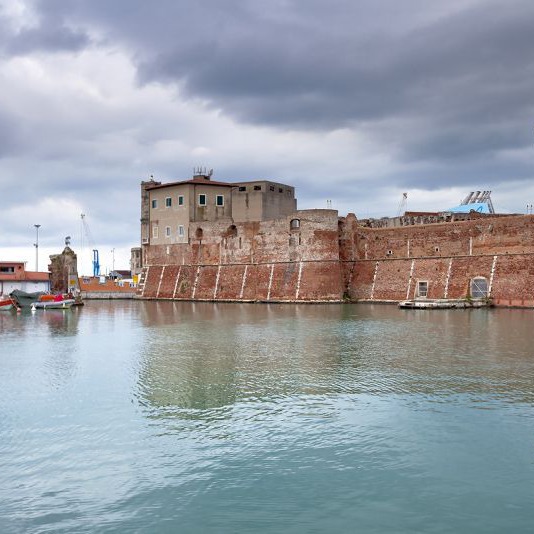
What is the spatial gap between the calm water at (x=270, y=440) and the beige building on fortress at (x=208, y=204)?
122 feet

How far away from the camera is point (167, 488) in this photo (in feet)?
28.7

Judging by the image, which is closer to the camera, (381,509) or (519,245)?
(381,509)

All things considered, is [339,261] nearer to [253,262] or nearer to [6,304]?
[253,262]

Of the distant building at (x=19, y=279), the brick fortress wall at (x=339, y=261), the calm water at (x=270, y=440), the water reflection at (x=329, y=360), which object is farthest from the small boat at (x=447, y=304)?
the distant building at (x=19, y=279)

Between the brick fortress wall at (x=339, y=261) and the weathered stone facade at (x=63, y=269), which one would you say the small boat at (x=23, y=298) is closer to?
the brick fortress wall at (x=339, y=261)

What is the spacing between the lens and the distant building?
7031cm

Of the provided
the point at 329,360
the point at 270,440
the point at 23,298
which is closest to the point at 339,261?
the point at 23,298

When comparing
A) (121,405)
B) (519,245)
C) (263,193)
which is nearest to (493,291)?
(519,245)

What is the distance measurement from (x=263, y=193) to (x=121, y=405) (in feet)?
150

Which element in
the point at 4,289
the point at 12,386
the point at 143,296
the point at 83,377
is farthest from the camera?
the point at 4,289

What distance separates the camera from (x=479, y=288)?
42.4 metres

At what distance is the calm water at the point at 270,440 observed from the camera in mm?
7891

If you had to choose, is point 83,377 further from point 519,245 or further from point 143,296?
point 143,296

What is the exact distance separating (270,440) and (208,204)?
1994 inches
